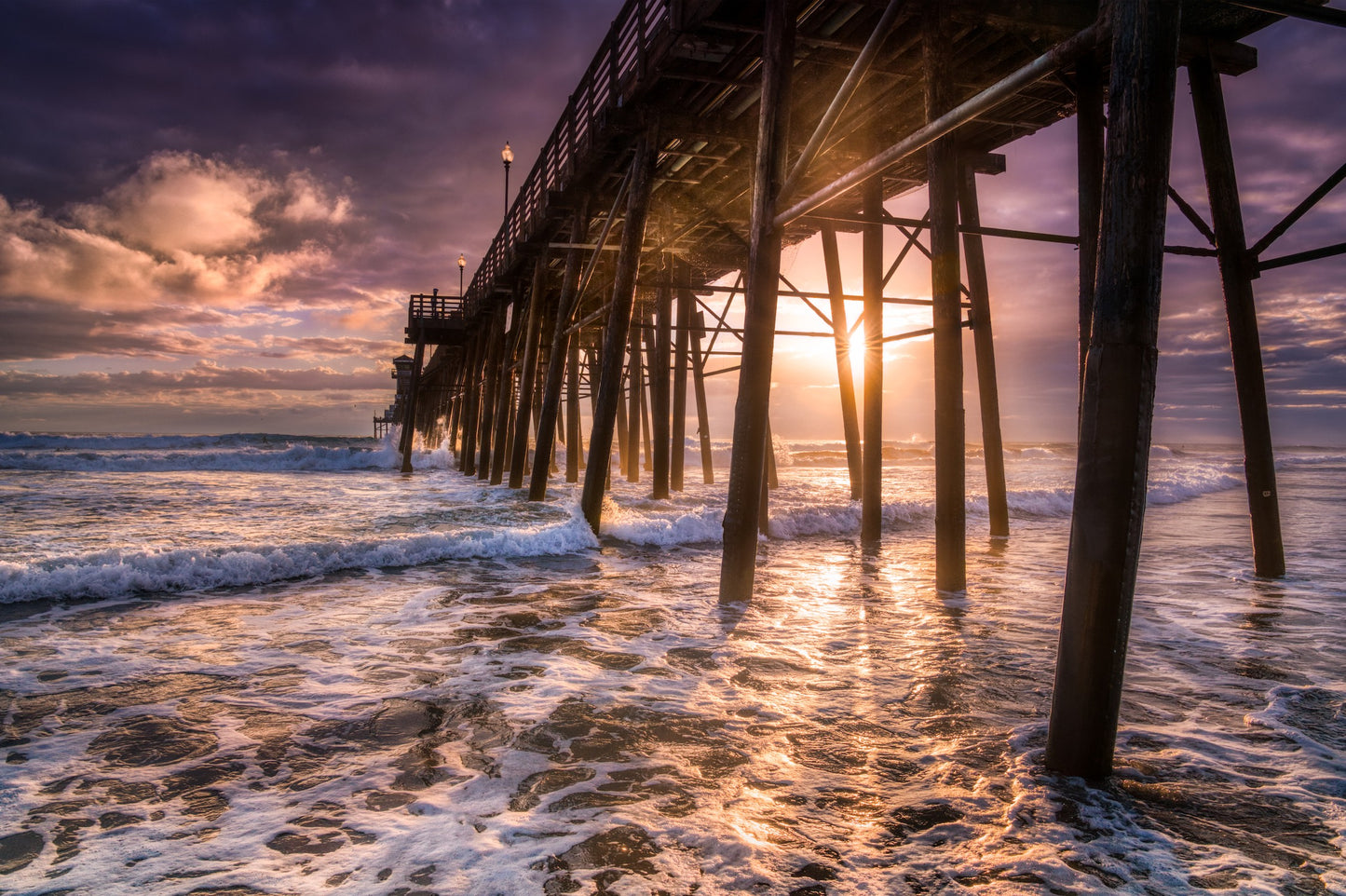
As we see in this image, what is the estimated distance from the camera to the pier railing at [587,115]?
23.5 ft

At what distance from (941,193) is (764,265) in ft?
5.57

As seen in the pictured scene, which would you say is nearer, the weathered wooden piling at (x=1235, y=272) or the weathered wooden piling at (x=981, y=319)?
the weathered wooden piling at (x=1235, y=272)

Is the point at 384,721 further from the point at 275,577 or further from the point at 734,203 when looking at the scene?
the point at 734,203

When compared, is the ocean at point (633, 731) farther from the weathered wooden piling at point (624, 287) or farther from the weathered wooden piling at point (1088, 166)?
the weathered wooden piling at point (1088, 166)

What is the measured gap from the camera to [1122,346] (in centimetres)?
230

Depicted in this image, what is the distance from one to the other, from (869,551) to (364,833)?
7.07 m

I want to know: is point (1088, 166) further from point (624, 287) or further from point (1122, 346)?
point (624, 287)

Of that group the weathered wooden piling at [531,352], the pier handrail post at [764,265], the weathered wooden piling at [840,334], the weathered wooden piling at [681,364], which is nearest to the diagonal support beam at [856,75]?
the pier handrail post at [764,265]

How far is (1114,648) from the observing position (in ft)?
7.82

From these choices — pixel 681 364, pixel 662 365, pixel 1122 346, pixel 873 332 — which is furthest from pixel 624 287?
pixel 1122 346

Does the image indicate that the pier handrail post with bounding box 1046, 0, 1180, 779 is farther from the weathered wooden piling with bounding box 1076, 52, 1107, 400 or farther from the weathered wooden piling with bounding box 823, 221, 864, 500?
the weathered wooden piling with bounding box 823, 221, 864, 500

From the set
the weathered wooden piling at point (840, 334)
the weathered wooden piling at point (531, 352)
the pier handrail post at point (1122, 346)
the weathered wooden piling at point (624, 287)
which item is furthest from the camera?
the weathered wooden piling at point (531, 352)

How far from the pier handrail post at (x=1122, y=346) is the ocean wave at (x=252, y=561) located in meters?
6.64

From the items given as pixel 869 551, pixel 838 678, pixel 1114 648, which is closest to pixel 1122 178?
pixel 1114 648
